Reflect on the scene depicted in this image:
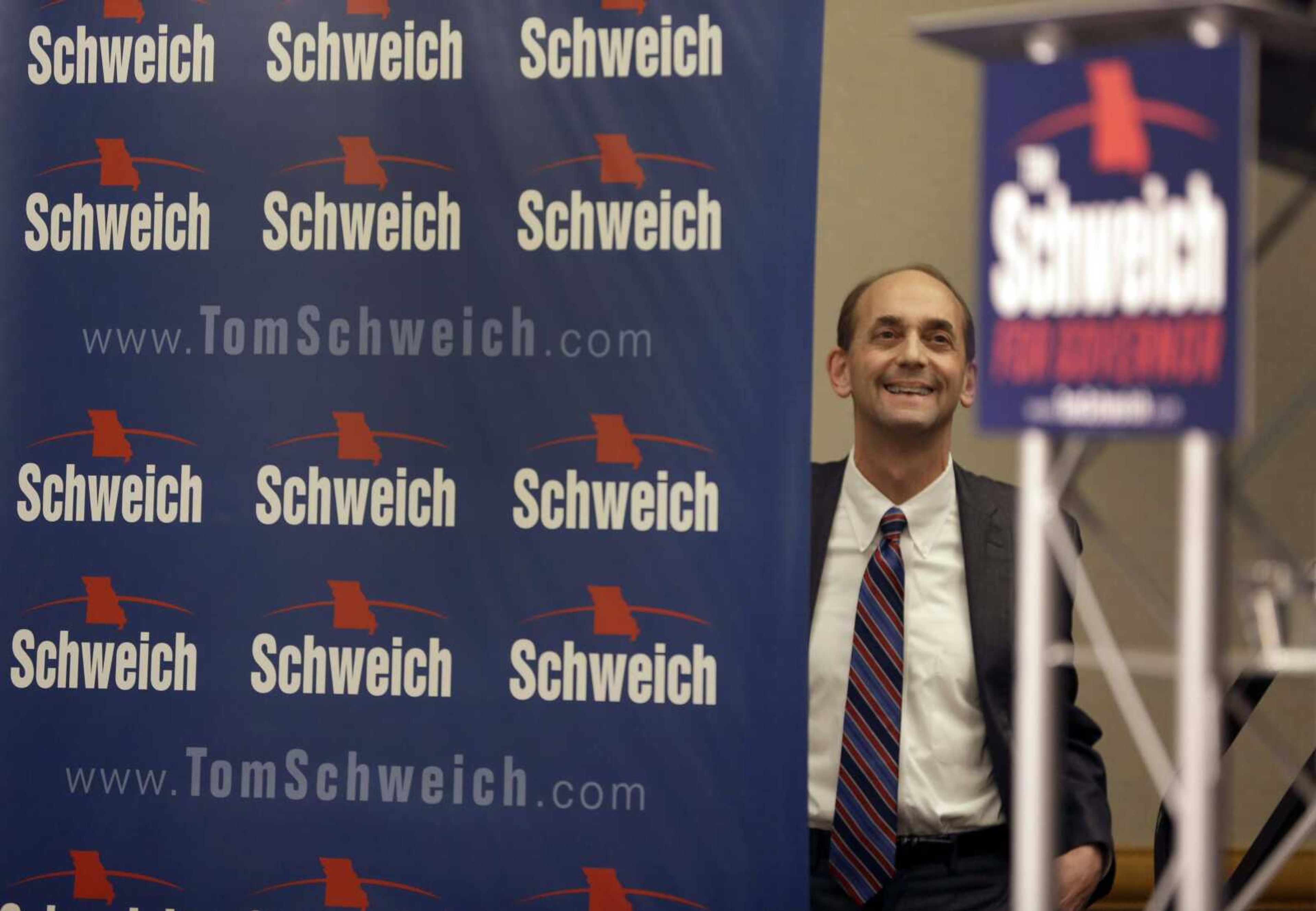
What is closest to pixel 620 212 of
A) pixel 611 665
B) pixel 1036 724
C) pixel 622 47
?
pixel 622 47

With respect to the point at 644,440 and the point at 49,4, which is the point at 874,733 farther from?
the point at 49,4

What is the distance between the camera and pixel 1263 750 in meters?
3.65

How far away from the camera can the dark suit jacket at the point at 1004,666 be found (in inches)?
119

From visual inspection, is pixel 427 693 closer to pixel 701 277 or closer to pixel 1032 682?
pixel 701 277

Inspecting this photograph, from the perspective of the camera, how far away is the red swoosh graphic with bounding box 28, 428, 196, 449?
3.47 metres

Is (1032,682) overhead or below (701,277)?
below

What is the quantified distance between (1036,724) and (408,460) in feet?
6.20

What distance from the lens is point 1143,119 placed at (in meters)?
1.76

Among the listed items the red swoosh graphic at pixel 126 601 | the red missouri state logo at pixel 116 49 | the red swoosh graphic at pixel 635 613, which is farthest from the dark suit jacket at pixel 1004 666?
the red missouri state logo at pixel 116 49

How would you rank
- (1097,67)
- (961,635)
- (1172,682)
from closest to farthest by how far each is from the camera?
(1097,67), (961,635), (1172,682)

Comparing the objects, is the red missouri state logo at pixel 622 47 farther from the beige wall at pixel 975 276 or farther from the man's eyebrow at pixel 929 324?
the man's eyebrow at pixel 929 324

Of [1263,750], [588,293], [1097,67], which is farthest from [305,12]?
[1263,750]

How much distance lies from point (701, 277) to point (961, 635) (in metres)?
0.92

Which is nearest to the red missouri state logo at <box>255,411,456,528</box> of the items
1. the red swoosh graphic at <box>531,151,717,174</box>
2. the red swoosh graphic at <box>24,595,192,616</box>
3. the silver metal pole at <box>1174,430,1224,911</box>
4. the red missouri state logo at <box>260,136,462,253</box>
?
the red swoosh graphic at <box>24,595,192,616</box>
